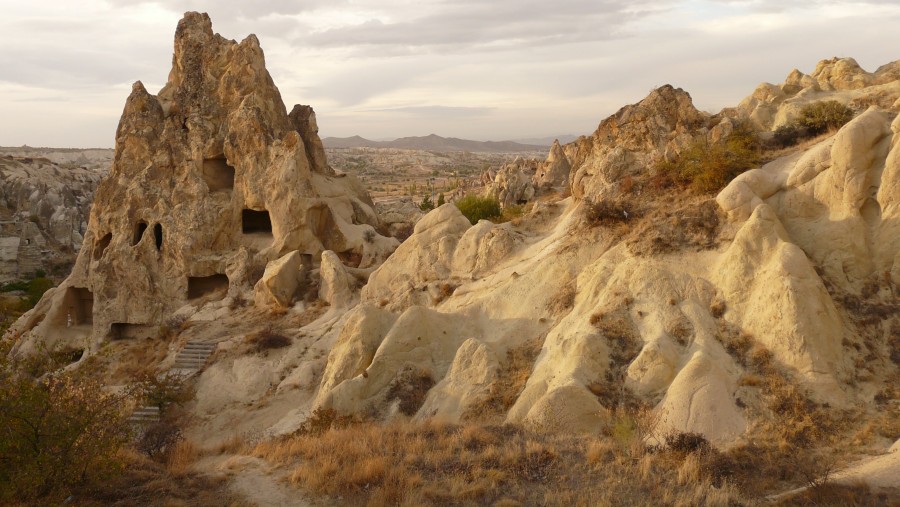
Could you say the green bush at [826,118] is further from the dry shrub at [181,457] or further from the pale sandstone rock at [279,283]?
the dry shrub at [181,457]

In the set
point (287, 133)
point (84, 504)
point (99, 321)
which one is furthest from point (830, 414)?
point (99, 321)

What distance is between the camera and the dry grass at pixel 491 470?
8.36 m

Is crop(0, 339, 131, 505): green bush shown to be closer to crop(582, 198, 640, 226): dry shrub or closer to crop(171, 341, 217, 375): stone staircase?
crop(582, 198, 640, 226): dry shrub

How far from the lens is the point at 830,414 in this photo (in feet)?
35.9

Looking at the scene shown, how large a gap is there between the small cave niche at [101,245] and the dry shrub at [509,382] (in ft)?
54.7

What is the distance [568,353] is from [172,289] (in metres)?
15.3

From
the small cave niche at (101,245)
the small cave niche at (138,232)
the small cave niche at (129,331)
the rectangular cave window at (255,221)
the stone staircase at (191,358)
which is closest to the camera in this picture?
the stone staircase at (191,358)

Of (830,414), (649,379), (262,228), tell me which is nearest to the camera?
(830,414)

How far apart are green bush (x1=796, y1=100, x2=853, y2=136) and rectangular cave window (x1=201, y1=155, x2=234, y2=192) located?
18.0 metres

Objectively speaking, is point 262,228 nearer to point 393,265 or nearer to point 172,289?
point 172,289

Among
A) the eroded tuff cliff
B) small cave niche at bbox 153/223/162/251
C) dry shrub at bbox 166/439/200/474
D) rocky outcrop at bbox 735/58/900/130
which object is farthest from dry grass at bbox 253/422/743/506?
small cave niche at bbox 153/223/162/251

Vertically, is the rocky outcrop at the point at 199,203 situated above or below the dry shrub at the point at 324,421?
above

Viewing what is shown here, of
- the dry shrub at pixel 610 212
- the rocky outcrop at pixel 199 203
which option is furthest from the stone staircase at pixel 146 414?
the dry shrub at pixel 610 212

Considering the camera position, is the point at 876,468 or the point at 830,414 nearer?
the point at 876,468
